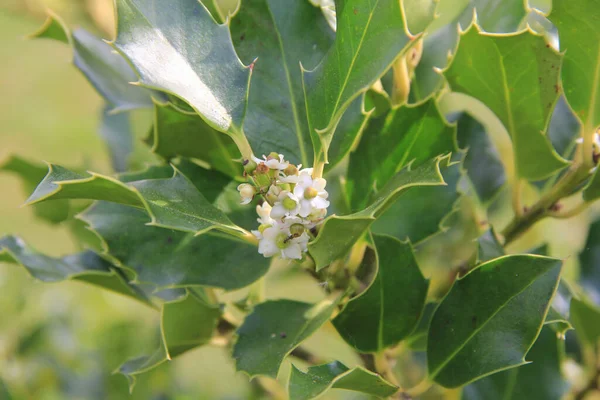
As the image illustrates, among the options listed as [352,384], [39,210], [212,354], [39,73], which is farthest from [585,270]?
[39,73]

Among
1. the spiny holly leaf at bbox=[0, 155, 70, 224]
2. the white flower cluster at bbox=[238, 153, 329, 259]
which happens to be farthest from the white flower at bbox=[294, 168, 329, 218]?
the spiny holly leaf at bbox=[0, 155, 70, 224]

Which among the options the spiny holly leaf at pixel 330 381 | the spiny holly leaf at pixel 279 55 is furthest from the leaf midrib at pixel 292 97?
the spiny holly leaf at pixel 330 381

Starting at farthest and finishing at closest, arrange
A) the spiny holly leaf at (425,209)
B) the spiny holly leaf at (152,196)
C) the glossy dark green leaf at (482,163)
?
the glossy dark green leaf at (482,163) < the spiny holly leaf at (425,209) < the spiny holly leaf at (152,196)

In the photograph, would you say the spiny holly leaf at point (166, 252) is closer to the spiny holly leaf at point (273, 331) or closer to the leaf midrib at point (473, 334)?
the spiny holly leaf at point (273, 331)

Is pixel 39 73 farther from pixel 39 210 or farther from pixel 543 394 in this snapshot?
pixel 543 394

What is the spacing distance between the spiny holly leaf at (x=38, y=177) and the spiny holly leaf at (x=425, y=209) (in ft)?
1.55

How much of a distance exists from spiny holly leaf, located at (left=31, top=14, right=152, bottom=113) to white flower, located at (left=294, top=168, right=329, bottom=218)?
1.15ft

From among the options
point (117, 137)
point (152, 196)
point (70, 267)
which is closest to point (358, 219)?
point (152, 196)

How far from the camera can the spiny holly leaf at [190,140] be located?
2.23 ft

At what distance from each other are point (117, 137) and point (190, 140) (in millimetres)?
453

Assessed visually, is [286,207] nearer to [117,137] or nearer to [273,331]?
[273,331]

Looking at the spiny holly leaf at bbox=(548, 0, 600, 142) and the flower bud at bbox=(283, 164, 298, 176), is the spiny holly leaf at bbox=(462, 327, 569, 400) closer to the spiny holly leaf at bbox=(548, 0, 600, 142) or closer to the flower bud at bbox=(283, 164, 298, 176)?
the spiny holly leaf at bbox=(548, 0, 600, 142)

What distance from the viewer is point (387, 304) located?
2.16 ft

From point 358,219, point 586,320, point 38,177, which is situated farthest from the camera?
point 38,177
